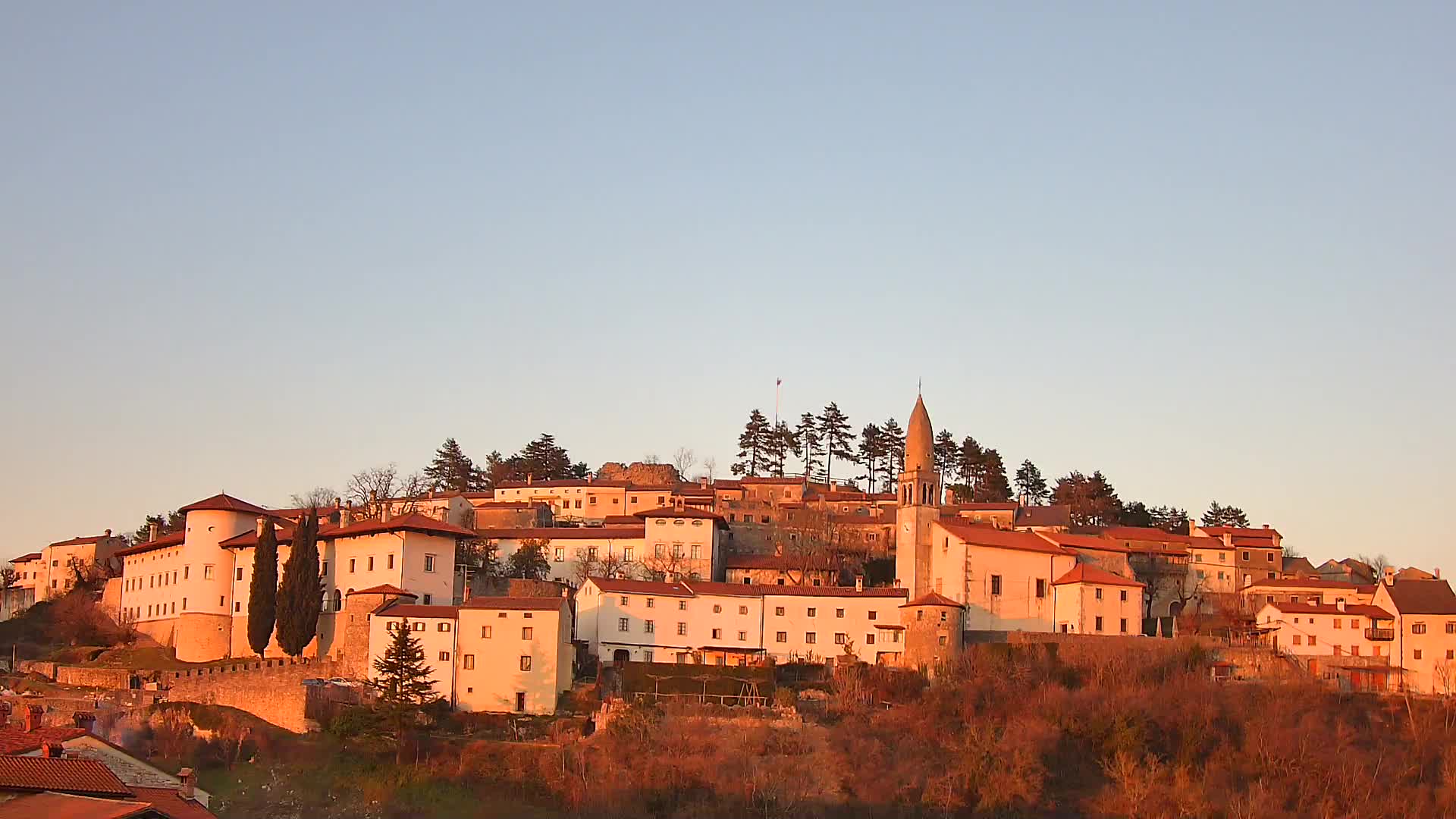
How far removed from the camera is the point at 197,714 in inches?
2420

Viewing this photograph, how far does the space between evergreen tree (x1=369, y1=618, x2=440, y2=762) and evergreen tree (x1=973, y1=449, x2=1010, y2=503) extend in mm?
54210

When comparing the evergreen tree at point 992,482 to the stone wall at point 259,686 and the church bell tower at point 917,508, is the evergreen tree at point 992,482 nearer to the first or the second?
the church bell tower at point 917,508

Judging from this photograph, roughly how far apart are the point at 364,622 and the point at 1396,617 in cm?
4359

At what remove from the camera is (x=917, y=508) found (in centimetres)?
7650

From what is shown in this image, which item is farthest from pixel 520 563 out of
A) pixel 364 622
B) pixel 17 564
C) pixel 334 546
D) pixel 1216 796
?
pixel 17 564

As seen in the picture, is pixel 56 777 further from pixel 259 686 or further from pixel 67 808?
pixel 259 686

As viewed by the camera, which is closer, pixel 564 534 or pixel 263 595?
pixel 263 595

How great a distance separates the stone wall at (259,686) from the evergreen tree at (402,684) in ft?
9.32

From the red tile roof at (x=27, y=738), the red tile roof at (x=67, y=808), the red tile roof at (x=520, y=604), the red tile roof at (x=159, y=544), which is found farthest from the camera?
the red tile roof at (x=159, y=544)

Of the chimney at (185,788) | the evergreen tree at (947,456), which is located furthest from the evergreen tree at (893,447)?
the chimney at (185,788)

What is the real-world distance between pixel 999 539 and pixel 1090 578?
4.27 metres

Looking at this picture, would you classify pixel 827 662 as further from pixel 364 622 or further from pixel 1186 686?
pixel 364 622

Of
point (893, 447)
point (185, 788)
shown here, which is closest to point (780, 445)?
point (893, 447)

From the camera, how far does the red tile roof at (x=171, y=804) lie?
110ft
